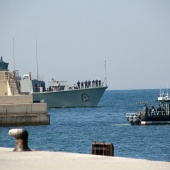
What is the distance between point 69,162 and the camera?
949 inches

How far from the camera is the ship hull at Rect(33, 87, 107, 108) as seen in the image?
13000 cm

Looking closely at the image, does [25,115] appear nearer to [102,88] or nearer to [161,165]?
[161,165]

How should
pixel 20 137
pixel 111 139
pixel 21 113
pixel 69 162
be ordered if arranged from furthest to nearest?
pixel 21 113, pixel 111 139, pixel 20 137, pixel 69 162

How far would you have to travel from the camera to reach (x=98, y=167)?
22.7 meters

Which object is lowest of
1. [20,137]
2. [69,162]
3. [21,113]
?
[69,162]

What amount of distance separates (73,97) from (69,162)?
10790 cm

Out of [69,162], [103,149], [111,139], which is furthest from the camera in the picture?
[111,139]

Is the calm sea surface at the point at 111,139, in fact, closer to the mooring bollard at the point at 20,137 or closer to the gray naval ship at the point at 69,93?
the mooring bollard at the point at 20,137

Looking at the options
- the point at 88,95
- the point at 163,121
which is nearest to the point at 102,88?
the point at 88,95

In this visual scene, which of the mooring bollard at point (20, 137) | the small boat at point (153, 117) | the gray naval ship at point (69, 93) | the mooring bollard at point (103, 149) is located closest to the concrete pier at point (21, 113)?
the small boat at point (153, 117)

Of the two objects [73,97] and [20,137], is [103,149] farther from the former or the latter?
[73,97]

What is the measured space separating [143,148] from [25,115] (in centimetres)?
1962

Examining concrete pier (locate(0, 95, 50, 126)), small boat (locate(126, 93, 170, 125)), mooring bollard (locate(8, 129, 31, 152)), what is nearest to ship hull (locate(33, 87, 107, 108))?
small boat (locate(126, 93, 170, 125))

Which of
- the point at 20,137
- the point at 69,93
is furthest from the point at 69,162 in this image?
the point at 69,93
